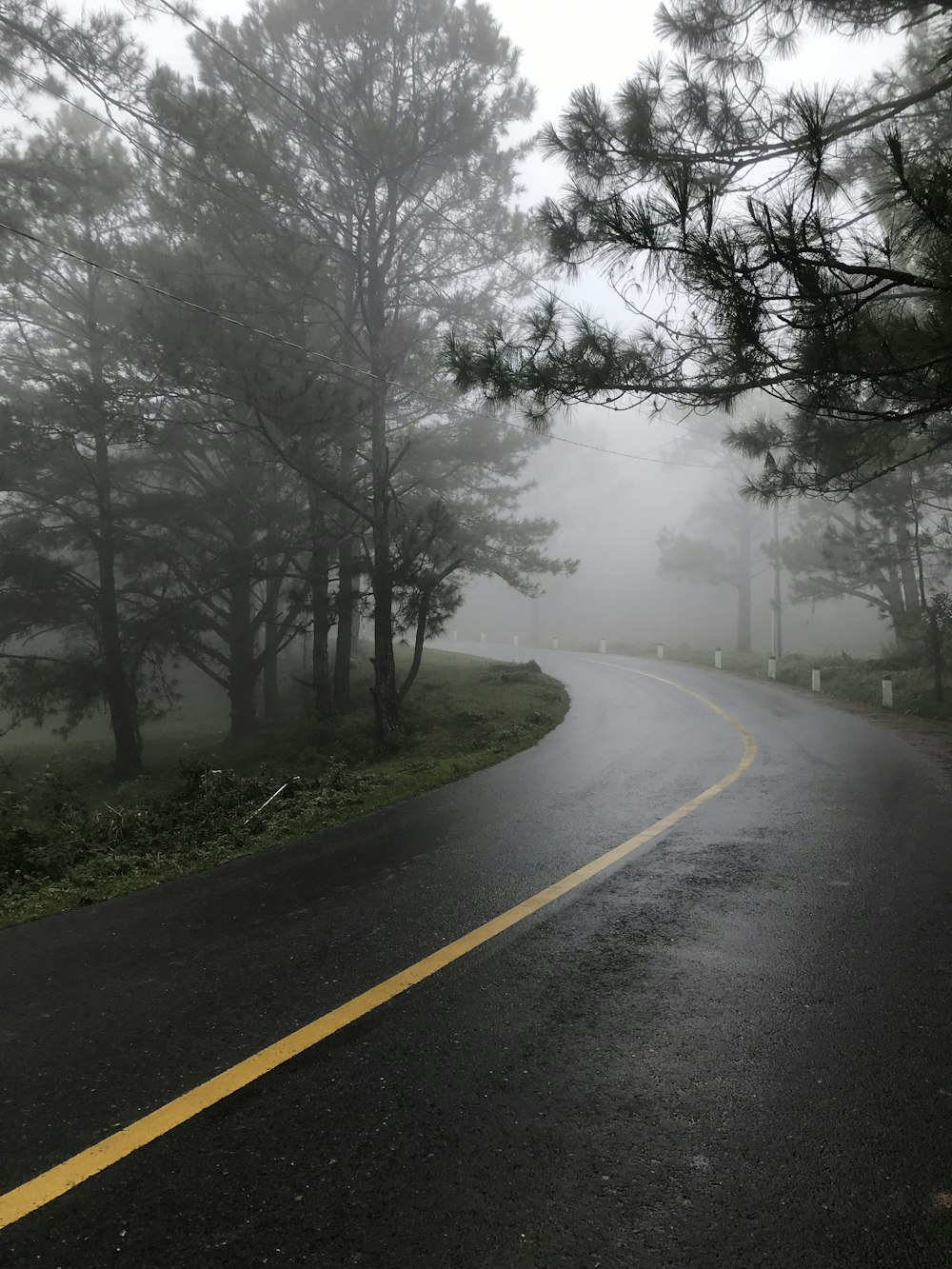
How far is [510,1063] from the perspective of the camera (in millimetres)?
2926

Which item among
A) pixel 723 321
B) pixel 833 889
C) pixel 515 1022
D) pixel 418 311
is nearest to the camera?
pixel 515 1022

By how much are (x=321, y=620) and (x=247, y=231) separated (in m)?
7.13

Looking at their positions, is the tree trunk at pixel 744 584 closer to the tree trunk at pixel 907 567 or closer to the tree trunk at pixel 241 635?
the tree trunk at pixel 907 567

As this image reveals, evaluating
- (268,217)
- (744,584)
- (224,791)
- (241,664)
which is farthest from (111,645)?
(744,584)

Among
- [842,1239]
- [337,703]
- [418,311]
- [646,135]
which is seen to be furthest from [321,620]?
[842,1239]

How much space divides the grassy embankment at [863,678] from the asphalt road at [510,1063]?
1036cm

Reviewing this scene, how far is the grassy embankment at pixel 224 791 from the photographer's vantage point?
5.91 metres

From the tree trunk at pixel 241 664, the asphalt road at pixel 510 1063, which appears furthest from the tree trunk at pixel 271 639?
the asphalt road at pixel 510 1063

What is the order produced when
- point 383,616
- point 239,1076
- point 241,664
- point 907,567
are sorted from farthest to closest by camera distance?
point 907,567 → point 241,664 → point 383,616 → point 239,1076

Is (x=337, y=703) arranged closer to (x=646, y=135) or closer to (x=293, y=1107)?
(x=646, y=135)

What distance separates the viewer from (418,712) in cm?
1478

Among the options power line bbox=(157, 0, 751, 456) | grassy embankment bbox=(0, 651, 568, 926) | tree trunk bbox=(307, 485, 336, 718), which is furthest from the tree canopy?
tree trunk bbox=(307, 485, 336, 718)

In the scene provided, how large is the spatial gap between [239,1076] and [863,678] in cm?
1842

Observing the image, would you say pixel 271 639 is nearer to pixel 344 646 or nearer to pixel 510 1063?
pixel 344 646
